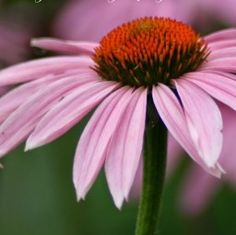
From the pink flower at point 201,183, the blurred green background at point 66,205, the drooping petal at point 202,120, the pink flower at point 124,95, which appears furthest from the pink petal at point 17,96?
the blurred green background at point 66,205

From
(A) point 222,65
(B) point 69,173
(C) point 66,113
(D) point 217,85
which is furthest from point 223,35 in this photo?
(B) point 69,173

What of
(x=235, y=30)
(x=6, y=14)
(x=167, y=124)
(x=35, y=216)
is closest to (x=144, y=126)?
(x=167, y=124)

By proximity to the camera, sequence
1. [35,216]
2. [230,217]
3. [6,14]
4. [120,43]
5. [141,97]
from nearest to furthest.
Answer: [141,97], [120,43], [6,14], [230,217], [35,216]

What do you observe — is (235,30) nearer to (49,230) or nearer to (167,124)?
(167,124)

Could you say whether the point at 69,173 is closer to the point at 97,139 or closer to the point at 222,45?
the point at 222,45

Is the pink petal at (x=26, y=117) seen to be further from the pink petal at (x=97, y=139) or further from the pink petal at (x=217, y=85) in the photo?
the pink petal at (x=217, y=85)

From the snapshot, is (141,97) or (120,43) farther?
(120,43)
